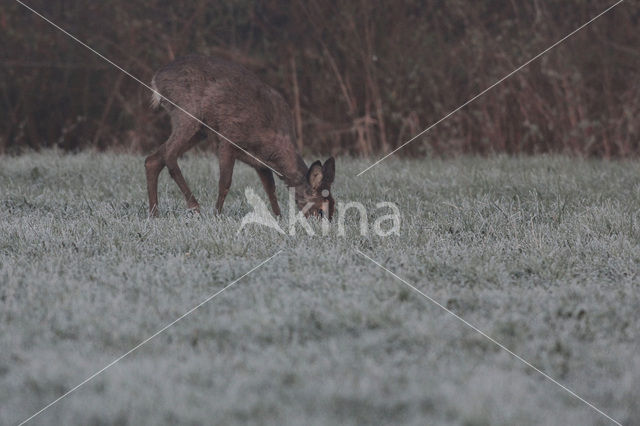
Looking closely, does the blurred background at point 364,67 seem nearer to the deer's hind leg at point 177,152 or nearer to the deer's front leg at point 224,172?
the deer's front leg at point 224,172

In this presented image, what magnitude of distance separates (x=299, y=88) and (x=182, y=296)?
29.1 feet

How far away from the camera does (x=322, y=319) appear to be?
3.57 meters

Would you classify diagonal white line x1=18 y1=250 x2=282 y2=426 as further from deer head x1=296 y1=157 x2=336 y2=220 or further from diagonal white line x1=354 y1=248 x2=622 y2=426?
deer head x1=296 y1=157 x2=336 y2=220

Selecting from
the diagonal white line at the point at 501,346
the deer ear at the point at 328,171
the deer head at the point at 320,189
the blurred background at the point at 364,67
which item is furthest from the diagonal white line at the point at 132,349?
the blurred background at the point at 364,67

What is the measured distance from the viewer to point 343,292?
394 centimetres

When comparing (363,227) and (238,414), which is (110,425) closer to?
(238,414)

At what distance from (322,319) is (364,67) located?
883 cm

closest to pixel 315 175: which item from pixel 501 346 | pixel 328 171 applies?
pixel 328 171

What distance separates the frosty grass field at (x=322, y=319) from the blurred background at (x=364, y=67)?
5.39 meters

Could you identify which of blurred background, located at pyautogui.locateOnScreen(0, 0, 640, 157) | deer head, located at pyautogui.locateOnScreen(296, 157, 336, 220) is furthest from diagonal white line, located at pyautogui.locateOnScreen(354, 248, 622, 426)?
blurred background, located at pyautogui.locateOnScreen(0, 0, 640, 157)

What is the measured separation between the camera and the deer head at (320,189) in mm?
6516

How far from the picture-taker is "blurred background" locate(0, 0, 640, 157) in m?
11.5

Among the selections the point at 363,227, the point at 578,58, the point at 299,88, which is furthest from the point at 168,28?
the point at 363,227

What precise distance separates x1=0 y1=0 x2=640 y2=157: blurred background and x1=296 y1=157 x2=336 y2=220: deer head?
5077 millimetres
